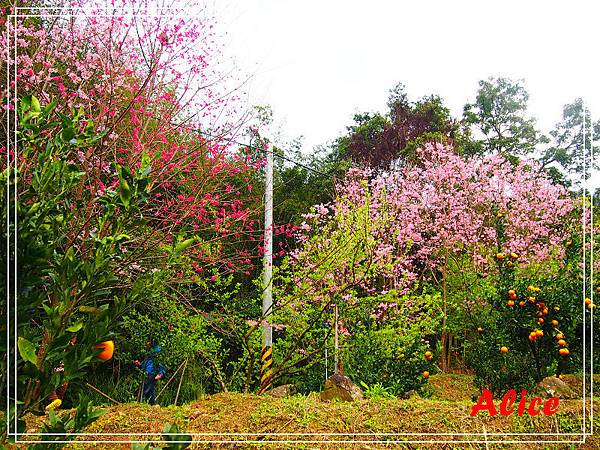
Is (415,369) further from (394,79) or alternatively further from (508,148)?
(394,79)

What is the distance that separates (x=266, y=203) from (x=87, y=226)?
1.41 metres

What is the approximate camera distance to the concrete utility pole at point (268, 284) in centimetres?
376

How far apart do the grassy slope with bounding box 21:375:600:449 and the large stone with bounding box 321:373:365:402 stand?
58cm

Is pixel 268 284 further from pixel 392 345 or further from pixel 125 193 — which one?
pixel 125 193

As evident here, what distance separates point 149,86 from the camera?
2947 mm

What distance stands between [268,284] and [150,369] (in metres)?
1.15

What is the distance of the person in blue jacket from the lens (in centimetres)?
383

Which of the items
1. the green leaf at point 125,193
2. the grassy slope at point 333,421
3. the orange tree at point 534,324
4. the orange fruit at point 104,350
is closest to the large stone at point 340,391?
the grassy slope at point 333,421

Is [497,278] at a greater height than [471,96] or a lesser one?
lesser

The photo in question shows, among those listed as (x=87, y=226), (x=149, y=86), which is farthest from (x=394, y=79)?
(x=87, y=226)

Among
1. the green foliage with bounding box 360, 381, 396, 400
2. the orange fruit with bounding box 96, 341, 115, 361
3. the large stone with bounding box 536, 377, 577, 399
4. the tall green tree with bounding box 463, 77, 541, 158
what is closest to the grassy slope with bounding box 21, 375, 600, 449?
the large stone with bounding box 536, 377, 577, 399

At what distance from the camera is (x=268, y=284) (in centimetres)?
381

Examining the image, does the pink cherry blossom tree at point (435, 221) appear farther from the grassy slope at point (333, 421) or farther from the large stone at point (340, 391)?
the grassy slope at point (333, 421)

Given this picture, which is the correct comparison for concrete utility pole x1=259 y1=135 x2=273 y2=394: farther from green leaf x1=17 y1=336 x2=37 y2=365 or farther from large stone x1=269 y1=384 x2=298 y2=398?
green leaf x1=17 y1=336 x2=37 y2=365
